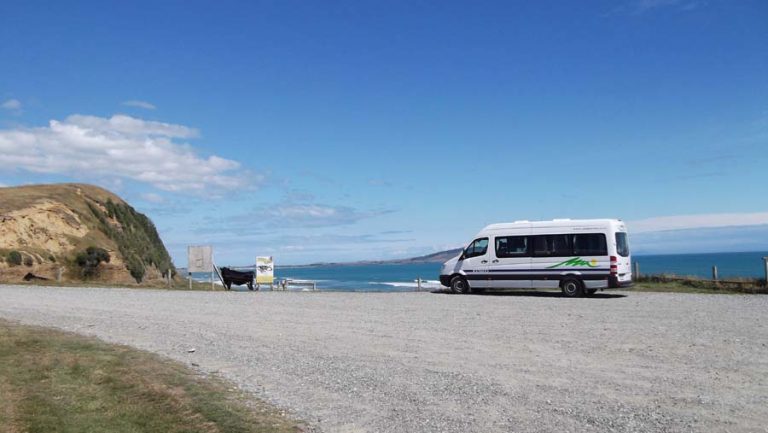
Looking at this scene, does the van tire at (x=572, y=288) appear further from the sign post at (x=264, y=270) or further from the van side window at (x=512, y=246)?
the sign post at (x=264, y=270)

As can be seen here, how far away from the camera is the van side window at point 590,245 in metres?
22.3

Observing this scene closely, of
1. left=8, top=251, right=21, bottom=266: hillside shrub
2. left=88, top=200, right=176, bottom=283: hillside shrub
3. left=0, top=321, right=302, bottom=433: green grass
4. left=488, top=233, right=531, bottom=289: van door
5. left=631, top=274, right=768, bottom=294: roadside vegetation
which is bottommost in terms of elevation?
left=0, top=321, right=302, bottom=433: green grass

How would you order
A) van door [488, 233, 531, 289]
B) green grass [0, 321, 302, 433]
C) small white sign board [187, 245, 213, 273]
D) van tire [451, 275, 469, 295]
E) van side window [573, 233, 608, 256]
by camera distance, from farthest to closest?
small white sign board [187, 245, 213, 273]
van tire [451, 275, 469, 295]
van door [488, 233, 531, 289]
van side window [573, 233, 608, 256]
green grass [0, 321, 302, 433]

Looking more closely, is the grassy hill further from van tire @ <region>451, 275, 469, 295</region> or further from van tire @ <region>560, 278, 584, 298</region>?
van tire @ <region>560, 278, 584, 298</region>

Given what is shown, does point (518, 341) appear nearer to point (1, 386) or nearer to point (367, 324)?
point (367, 324)

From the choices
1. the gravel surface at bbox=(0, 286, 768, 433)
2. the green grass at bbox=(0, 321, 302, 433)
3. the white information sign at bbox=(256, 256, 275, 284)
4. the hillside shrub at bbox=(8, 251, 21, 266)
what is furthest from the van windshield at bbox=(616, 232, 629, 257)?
the hillside shrub at bbox=(8, 251, 21, 266)

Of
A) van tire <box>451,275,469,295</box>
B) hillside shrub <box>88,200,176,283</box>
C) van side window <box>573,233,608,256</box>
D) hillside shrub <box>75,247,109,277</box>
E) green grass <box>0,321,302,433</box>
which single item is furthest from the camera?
hillside shrub <box>88,200,176,283</box>

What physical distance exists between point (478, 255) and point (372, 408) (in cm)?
1786

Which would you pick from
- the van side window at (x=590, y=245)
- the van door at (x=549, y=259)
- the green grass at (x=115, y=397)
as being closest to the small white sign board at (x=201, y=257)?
the van door at (x=549, y=259)

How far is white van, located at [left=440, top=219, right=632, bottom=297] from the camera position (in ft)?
73.3

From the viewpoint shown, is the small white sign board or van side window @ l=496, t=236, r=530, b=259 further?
the small white sign board

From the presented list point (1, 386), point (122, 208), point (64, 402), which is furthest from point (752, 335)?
point (122, 208)

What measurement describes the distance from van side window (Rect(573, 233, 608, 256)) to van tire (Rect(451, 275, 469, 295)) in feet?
14.9

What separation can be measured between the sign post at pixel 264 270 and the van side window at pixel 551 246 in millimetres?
15700
